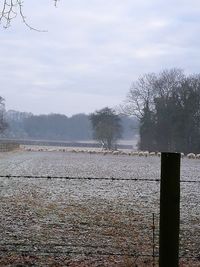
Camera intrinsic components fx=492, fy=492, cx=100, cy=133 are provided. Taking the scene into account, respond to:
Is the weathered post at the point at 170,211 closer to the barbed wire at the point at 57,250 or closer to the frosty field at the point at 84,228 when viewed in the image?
the frosty field at the point at 84,228

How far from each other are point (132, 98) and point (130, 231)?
109 meters

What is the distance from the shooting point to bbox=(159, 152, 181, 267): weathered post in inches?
169

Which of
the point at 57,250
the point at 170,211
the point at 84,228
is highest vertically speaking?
the point at 170,211

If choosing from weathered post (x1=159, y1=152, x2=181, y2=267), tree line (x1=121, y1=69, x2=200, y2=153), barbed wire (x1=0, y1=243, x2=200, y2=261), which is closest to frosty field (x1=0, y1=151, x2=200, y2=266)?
barbed wire (x1=0, y1=243, x2=200, y2=261)

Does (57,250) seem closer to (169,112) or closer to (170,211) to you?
(170,211)

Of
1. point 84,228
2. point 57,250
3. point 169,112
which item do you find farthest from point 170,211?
point 169,112

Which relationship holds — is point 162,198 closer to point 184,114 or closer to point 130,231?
point 130,231

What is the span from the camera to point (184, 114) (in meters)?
101

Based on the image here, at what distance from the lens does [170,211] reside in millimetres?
4309

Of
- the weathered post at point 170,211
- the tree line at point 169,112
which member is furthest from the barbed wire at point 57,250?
the tree line at point 169,112

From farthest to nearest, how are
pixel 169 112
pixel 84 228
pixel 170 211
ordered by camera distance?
pixel 169 112 < pixel 84 228 < pixel 170 211

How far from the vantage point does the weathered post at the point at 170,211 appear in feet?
14.1

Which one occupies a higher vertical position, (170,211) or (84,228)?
(170,211)

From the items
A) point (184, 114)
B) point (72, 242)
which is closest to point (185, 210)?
point (72, 242)
